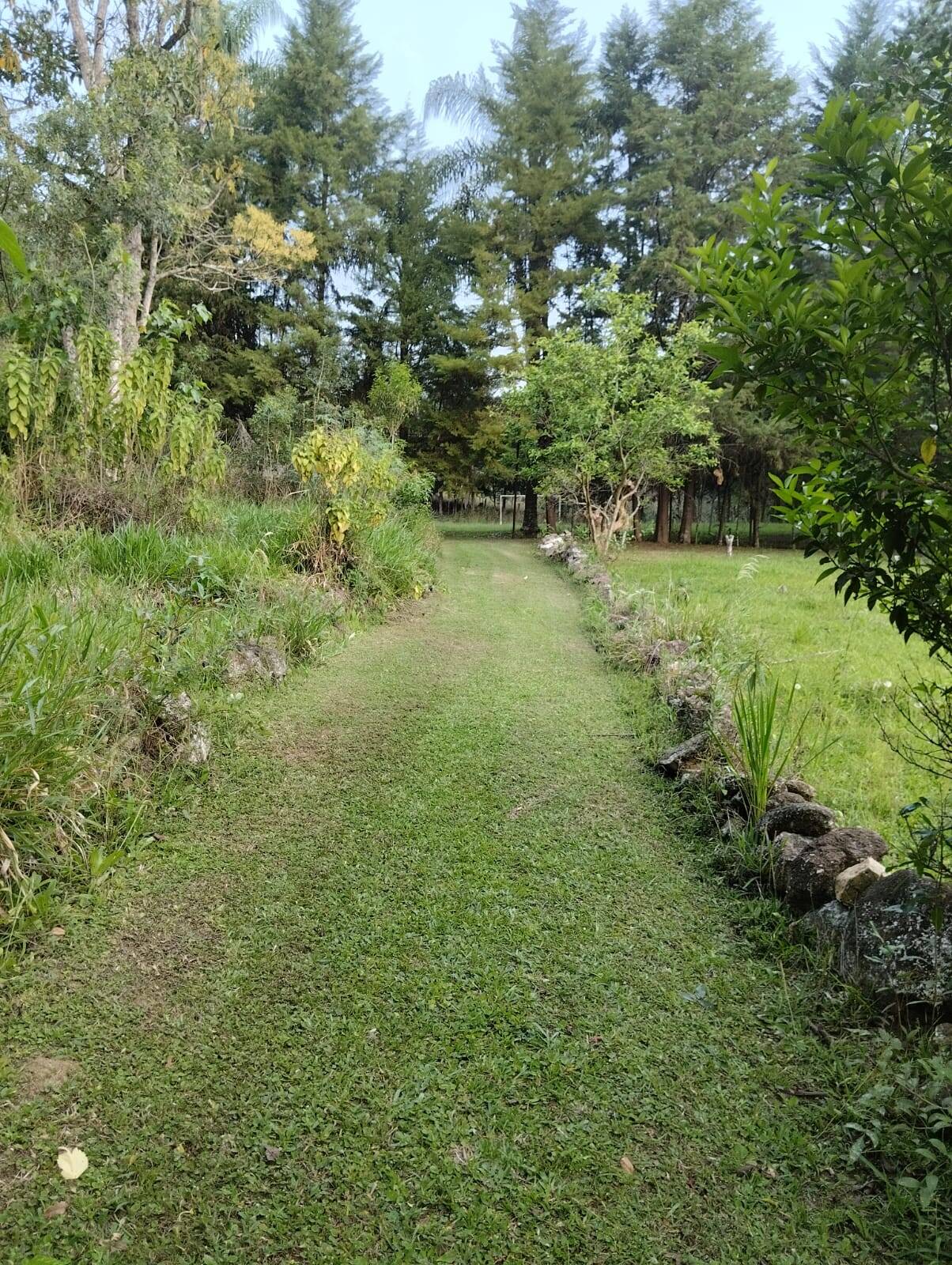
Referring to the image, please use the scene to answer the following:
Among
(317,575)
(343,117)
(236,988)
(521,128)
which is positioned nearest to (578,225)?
(521,128)

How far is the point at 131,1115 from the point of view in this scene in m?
1.53

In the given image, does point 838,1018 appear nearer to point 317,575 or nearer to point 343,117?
point 317,575

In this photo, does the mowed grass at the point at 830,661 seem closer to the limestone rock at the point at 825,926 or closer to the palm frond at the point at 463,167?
the limestone rock at the point at 825,926

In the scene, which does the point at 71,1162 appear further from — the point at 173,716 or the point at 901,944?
the point at 901,944

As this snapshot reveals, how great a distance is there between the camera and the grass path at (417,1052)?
52.9 inches

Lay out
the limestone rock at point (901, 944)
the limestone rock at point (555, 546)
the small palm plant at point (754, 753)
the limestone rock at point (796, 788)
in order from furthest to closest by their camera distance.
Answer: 1. the limestone rock at point (555, 546)
2. the limestone rock at point (796, 788)
3. the small palm plant at point (754, 753)
4. the limestone rock at point (901, 944)

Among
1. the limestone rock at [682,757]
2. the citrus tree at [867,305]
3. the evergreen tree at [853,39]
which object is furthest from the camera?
the evergreen tree at [853,39]

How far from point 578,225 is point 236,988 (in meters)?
18.6

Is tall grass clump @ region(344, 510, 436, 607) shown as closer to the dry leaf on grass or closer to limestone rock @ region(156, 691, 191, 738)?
limestone rock @ region(156, 691, 191, 738)

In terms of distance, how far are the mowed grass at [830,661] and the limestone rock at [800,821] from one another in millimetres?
348

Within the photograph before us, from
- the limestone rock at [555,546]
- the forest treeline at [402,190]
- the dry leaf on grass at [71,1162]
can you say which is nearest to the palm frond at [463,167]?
the forest treeline at [402,190]

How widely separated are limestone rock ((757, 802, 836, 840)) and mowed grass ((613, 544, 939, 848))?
348 millimetres

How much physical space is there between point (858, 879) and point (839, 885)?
0.21 ft

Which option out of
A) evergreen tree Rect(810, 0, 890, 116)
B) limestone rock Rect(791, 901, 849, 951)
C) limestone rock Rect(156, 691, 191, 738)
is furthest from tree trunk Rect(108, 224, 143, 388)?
evergreen tree Rect(810, 0, 890, 116)
